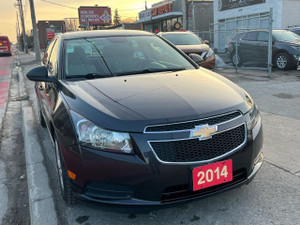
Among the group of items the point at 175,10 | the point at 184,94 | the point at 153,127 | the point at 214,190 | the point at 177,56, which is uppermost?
the point at 175,10

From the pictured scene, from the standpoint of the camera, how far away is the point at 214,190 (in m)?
2.33

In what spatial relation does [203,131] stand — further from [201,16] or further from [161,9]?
[161,9]

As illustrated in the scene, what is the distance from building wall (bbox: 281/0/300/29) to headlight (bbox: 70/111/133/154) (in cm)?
1884

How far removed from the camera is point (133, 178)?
212cm

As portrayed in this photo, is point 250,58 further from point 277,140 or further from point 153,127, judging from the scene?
point 153,127

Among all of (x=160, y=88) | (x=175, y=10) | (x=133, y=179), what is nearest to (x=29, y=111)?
(x=160, y=88)

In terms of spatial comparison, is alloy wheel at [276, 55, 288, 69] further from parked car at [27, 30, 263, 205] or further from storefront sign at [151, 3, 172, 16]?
storefront sign at [151, 3, 172, 16]

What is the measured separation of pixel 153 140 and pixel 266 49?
10.3 meters

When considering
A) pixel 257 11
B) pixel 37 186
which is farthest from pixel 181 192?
pixel 257 11

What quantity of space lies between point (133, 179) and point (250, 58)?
1084 centimetres

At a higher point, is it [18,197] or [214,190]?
[214,190]

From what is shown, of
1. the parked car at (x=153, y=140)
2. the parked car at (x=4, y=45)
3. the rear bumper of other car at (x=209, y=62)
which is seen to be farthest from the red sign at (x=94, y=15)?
the parked car at (x=153, y=140)

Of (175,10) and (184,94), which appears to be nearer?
(184,94)

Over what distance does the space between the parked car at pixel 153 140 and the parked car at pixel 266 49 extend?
9180mm
